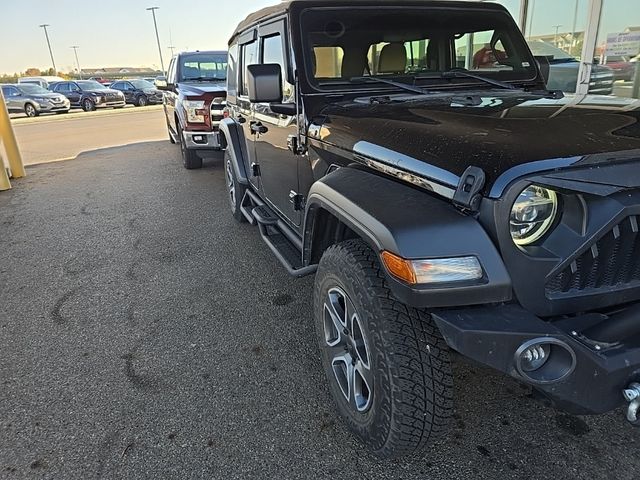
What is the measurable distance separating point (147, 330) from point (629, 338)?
2816 millimetres

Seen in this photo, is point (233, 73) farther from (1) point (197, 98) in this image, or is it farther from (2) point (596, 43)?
(2) point (596, 43)

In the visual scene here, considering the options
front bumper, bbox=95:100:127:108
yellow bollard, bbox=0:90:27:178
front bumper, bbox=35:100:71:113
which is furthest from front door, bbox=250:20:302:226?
front bumper, bbox=95:100:127:108

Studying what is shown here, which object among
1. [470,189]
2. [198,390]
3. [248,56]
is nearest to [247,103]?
[248,56]

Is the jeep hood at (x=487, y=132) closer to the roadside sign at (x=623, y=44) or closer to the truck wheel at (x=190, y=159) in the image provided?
the roadside sign at (x=623, y=44)

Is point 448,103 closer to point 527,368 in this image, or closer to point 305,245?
point 305,245

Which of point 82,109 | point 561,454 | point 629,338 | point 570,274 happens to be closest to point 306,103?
point 570,274

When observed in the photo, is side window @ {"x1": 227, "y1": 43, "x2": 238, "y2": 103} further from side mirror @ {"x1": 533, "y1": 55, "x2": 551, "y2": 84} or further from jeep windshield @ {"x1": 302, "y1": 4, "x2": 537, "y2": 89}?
side mirror @ {"x1": 533, "y1": 55, "x2": 551, "y2": 84}

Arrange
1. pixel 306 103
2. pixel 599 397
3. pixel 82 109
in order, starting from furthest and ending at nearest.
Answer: pixel 82 109 → pixel 306 103 → pixel 599 397

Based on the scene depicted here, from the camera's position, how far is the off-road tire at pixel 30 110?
76.3 feet

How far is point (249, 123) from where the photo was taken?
164 inches

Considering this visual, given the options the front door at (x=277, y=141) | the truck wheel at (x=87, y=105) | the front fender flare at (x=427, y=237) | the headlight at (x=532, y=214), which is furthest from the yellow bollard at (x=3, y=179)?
the truck wheel at (x=87, y=105)

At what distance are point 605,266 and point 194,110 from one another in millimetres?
6903

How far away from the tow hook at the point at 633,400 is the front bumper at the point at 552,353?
0.02 meters

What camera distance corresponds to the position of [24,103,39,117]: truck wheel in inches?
915
